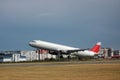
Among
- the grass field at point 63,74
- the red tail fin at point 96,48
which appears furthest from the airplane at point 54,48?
the grass field at point 63,74

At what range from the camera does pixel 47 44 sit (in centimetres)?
11981

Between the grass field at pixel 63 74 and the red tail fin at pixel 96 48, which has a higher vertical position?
the red tail fin at pixel 96 48

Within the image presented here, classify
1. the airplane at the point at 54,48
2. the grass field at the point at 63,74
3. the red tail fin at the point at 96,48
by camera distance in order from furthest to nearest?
the red tail fin at the point at 96,48
the airplane at the point at 54,48
the grass field at the point at 63,74

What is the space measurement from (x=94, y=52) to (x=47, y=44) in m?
26.4

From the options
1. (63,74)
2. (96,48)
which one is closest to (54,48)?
(96,48)

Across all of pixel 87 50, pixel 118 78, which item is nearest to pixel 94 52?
pixel 87 50

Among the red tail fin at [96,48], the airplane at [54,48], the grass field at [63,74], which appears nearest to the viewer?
the grass field at [63,74]

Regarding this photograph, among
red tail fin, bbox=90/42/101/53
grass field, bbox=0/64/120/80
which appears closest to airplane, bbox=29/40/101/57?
red tail fin, bbox=90/42/101/53

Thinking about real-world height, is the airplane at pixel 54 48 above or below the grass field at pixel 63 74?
above

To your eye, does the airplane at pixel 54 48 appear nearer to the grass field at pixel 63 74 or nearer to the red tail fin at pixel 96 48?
the red tail fin at pixel 96 48

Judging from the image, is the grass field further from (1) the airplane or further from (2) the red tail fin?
(2) the red tail fin

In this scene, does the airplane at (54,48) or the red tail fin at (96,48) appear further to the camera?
the red tail fin at (96,48)

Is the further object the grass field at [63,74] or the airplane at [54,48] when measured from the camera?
the airplane at [54,48]

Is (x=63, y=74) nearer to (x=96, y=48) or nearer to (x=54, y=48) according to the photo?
(x=54, y=48)
